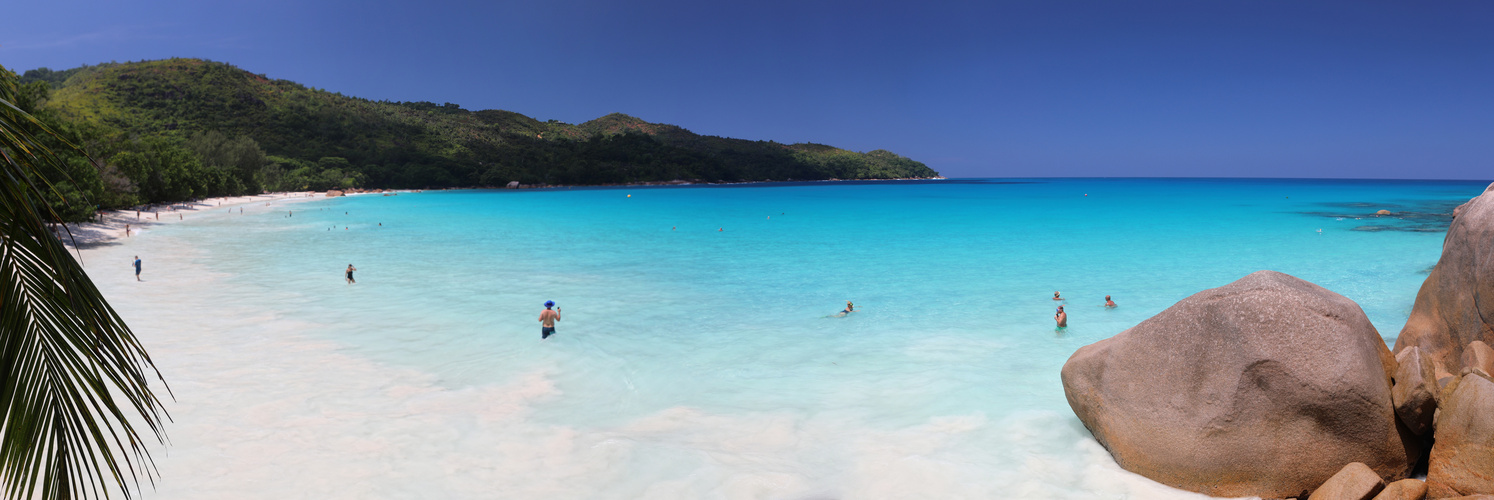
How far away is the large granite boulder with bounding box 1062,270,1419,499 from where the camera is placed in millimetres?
6836

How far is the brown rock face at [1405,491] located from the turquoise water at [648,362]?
1.66 m

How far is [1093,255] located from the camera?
105 ft

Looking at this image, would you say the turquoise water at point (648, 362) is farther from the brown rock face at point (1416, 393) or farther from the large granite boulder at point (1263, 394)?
the brown rock face at point (1416, 393)

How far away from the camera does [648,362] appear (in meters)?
13.5

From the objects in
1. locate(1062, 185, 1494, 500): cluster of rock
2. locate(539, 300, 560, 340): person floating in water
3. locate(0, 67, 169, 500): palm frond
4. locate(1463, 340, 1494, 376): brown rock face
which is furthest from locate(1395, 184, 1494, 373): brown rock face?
locate(539, 300, 560, 340): person floating in water

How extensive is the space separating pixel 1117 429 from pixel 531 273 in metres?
20.3

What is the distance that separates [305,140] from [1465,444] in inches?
5311

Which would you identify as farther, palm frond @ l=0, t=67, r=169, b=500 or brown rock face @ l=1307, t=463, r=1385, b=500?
brown rock face @ l=1307, t=463, r=1385, b=500

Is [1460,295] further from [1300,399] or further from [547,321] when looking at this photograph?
[547,321]

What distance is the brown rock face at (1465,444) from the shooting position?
20.1 feet

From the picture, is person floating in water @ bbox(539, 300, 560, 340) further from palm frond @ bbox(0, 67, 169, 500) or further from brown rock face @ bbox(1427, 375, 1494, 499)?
brown rock face @ bbox(1427, 375, 1494, 499)

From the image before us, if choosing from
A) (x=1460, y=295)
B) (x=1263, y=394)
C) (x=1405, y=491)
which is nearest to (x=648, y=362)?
(x=1263, y=394)

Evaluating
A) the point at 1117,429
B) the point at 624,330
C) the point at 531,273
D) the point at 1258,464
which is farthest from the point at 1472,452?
the point at 531,273

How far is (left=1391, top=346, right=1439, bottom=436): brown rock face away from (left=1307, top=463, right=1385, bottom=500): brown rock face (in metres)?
0.70
